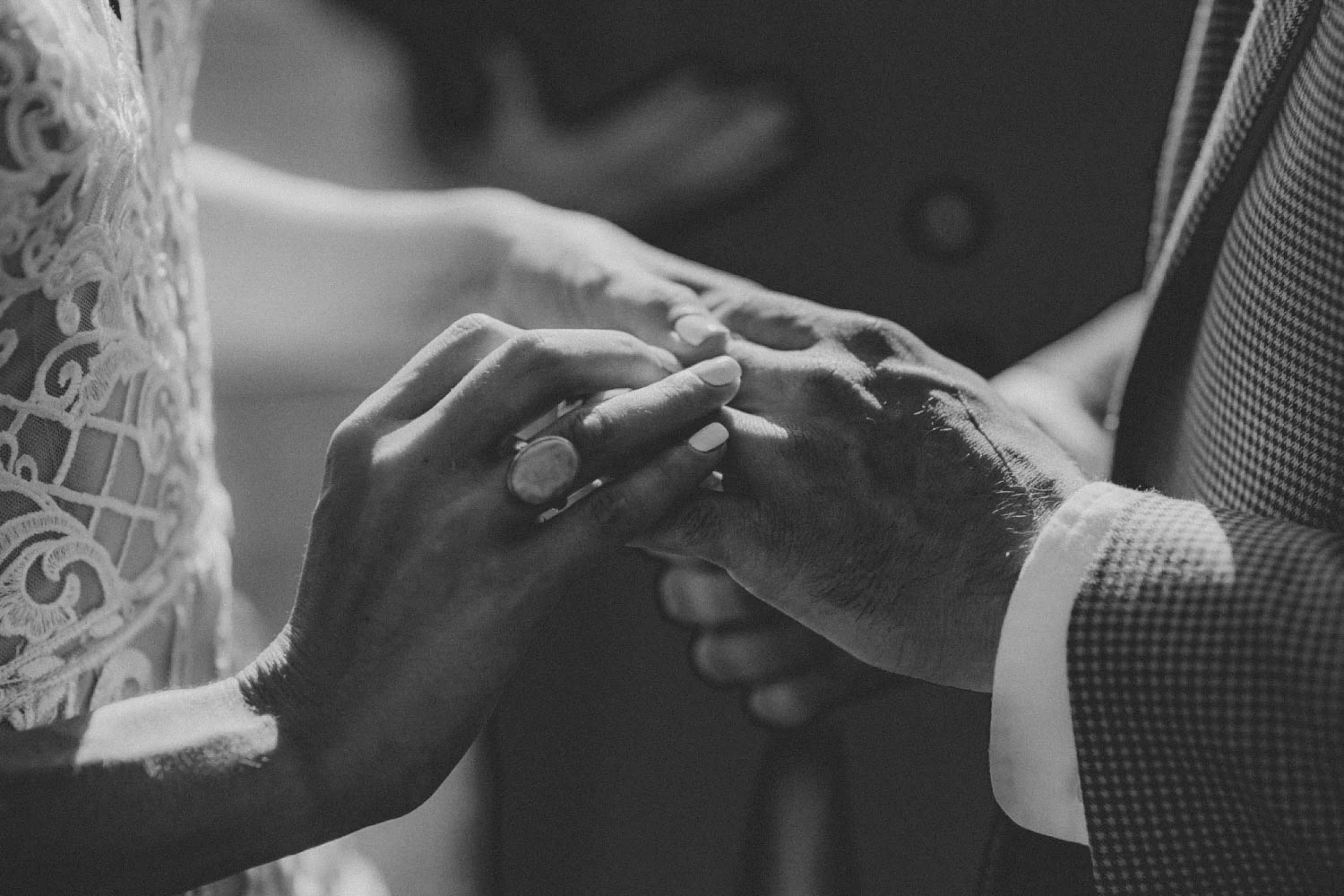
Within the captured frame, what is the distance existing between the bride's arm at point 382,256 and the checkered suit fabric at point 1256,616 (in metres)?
0.41

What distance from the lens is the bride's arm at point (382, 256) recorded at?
0.88 metres

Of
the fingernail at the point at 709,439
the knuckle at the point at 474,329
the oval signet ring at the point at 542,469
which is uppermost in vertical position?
the knuckle at the point at 474,329

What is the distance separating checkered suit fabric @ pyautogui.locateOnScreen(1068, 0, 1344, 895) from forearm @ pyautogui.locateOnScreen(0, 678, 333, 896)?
1.36 ft

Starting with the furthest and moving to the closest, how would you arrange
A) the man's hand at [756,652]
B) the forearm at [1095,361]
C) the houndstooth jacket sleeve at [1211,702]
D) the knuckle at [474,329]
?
the forearm at [1095,361] < the man's hand at [756,652] < the knuckle at [474,329] < the houndstooth jacket sleeve at [1211,702]

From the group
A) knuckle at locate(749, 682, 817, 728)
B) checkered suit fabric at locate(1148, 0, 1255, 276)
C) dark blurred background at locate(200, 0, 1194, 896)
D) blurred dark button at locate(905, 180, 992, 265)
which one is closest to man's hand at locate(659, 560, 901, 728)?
knuckle at locate(749, 682, 817, 728)

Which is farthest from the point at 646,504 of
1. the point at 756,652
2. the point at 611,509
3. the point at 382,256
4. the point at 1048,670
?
the point at 382,256

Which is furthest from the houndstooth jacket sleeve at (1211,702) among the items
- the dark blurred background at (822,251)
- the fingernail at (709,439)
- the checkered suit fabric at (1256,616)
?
the dark blurred background at (822,251)

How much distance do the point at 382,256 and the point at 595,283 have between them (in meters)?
0.28

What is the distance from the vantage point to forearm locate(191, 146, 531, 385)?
958 mm

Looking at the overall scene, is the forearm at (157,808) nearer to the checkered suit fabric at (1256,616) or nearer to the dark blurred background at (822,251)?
the checkered suit fabric at (1256,616)

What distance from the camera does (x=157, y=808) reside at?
1.76 feet

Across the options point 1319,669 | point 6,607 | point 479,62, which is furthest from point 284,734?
point 479,62

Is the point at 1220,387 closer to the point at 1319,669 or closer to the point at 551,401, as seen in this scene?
the point at 1319,669

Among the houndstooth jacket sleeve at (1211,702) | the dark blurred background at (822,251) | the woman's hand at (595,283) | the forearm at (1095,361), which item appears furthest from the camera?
the dark blurred background at (822,251)
